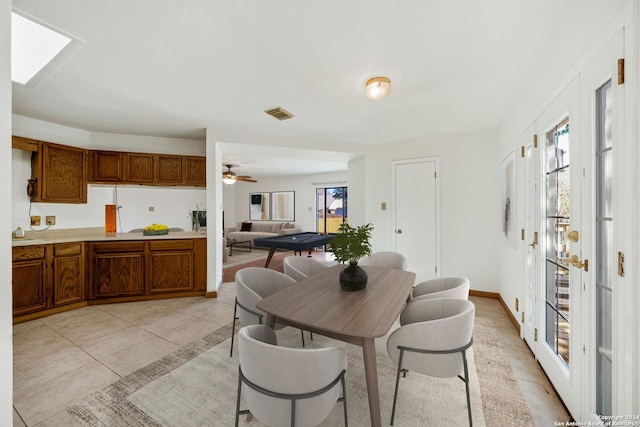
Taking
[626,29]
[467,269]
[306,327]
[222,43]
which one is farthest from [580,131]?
[467,269]

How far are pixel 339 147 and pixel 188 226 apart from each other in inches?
128

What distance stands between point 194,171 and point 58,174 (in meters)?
1.65

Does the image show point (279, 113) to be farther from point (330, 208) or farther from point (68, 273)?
point (330, 208)

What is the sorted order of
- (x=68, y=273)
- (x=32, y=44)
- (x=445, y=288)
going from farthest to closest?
(x=68, y=273) → (x=445, y=288) → (x=32, y=44)

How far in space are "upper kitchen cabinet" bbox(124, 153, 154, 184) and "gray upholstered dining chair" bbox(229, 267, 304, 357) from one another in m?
2.93

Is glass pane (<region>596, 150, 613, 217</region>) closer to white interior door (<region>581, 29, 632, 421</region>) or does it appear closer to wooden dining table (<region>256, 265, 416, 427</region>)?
white interior door (<region>581, 29, 632, 421</region>)

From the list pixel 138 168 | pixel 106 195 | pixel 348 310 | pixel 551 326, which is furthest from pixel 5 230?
pixel 106 195

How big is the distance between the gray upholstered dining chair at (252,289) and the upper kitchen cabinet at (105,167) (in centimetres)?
312

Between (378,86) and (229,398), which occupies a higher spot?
(378,86)

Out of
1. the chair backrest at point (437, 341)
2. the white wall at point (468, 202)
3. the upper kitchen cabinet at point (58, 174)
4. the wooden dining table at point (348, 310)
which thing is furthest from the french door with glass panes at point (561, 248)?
the upper kitchen cabinet at point (58, 174)

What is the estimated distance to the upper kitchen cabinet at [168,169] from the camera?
4066 mm

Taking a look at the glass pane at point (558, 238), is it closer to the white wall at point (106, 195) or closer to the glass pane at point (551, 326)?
the glass pane at point (551, 326)

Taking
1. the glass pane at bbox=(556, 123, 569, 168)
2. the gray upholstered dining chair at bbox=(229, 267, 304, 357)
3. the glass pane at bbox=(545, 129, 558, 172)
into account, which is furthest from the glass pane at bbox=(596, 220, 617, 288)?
the gray upholstered dining chair at bbox=(229, 267, 304, 357)

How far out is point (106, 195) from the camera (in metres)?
4.16
